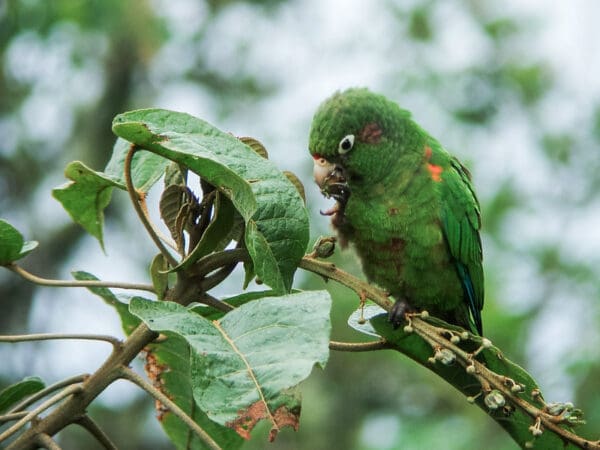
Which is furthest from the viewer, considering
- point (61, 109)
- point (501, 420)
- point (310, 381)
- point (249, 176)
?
point (61, 109)

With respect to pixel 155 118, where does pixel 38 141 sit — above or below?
below

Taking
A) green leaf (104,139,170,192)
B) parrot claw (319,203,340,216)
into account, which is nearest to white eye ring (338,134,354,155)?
parrot claw (319,203,340,216)

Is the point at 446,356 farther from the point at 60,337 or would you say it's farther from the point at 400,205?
the point at 400,205

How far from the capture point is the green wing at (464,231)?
2.56 meters

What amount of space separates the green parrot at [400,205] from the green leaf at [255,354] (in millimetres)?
1159

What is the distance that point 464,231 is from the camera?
2598mm

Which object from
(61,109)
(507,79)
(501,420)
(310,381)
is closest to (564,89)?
(507,79)

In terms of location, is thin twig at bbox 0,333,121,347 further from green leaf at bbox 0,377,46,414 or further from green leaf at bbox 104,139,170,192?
→ green leaf at bbox 104,139,170,192

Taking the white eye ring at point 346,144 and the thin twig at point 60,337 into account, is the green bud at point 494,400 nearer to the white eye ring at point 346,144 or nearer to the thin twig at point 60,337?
the thin twig at point 60,337

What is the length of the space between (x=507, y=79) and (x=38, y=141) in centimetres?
580

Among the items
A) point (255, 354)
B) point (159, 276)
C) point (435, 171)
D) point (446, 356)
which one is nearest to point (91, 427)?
point (159, 276)

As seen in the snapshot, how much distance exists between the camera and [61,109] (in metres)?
10.7

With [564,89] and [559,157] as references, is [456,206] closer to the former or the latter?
[559,157]

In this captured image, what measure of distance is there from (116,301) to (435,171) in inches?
47.5
